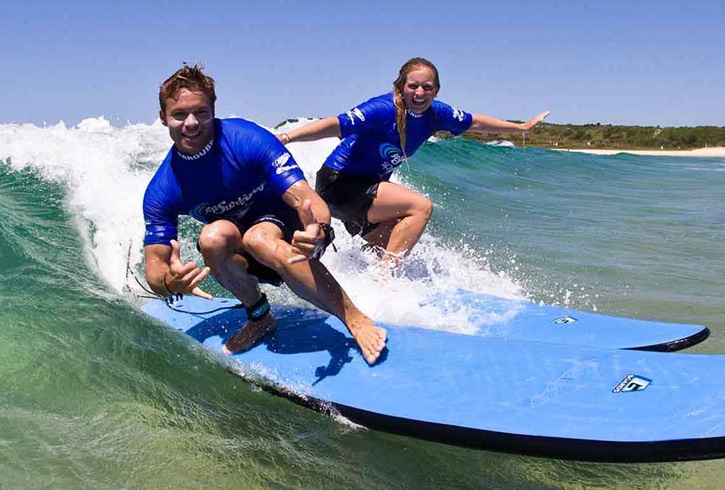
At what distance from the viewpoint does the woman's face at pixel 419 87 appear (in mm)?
4266

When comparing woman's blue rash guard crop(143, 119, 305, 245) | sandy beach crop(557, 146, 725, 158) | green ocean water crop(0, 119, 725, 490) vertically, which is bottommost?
sandy beach crop(557, 146, 725, 158)

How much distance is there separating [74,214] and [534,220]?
7.14 m

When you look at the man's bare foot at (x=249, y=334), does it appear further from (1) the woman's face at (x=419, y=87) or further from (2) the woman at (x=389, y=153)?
(1) the woman's face at (x=419, y=87)

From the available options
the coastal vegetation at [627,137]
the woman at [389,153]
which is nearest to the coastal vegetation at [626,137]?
the coastal vegetation at [627,137]

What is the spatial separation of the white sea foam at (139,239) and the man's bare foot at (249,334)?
840mm

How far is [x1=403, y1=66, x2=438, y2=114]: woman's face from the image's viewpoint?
4266mm

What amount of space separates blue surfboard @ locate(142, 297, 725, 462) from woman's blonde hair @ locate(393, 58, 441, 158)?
147 cm

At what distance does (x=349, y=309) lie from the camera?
3455 millimetres

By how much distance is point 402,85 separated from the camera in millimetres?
4352

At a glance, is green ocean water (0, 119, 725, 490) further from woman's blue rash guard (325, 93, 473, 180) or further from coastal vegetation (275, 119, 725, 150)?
coastal vegetation (275, 119, 725, 150)

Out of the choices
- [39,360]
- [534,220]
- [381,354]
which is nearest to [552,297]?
[381,354]

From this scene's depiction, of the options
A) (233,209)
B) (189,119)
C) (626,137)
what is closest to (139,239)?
(233,209)

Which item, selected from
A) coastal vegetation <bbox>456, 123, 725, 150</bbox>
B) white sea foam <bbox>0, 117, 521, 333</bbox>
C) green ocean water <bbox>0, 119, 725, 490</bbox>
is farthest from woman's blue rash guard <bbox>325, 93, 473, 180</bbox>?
coastal vegetation <bbox>456, 123, 725, 150</bbox>

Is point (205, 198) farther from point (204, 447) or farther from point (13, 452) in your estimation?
point (13, 452)
